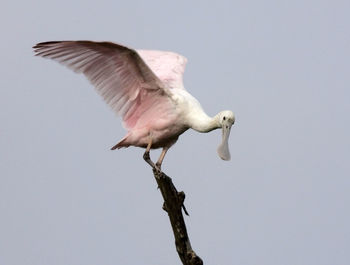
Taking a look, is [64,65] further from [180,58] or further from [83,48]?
[180,58]

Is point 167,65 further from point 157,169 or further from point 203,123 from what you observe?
point 157,169

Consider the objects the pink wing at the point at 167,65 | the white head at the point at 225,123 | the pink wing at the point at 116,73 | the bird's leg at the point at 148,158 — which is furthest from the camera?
the pink wing at the point at 167,65

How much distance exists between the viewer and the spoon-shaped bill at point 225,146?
15.3 meters

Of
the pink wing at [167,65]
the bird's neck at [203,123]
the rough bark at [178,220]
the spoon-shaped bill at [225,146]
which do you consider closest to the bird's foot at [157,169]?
the rough bark at [178,220]

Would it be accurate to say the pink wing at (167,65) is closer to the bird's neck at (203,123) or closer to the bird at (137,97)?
the bird at (137,97)

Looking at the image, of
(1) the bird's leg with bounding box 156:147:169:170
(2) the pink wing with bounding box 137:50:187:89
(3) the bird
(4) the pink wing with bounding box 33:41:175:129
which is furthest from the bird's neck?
(2) the pink wing with bounding box 137:50:187:89

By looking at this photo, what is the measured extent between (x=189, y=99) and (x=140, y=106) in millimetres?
580

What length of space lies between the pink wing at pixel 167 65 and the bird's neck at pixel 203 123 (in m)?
1.01

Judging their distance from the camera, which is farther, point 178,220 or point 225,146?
point 225,146

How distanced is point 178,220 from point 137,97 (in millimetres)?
1643

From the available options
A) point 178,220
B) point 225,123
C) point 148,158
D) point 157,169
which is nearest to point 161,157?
point 148,158

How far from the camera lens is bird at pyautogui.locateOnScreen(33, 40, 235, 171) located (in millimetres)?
15211

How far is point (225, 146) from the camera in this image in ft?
50.6

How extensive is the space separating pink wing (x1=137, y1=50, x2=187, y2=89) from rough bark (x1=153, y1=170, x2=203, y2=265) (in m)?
1.73
